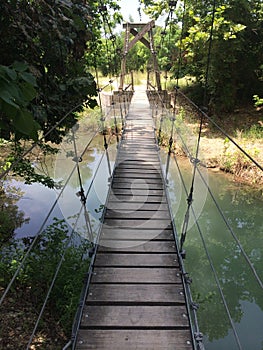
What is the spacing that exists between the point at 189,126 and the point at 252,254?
3.58 metres

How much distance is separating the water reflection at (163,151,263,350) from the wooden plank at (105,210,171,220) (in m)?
0.55

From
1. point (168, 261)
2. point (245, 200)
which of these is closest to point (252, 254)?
point (245, 200)

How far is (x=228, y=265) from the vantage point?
257 cm

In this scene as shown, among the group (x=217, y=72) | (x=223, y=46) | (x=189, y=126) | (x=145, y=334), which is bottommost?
(x=189, y=126)

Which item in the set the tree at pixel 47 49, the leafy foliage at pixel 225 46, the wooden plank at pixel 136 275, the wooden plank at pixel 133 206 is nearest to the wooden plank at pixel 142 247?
the wooden plank at pixel 136 275

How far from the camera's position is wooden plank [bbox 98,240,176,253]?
4.80 feet

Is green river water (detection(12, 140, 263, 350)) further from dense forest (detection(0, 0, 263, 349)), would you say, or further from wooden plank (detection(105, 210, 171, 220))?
wooden plank (detection(105, 210, 171, 220))

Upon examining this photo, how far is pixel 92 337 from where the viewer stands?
1022mm

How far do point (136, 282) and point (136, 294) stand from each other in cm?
7

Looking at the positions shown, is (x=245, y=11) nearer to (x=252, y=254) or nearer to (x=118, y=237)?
(x=252, y=254)

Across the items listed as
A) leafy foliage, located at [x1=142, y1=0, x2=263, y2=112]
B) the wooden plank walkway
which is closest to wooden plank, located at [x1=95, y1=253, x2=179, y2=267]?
the wooden plank walkway

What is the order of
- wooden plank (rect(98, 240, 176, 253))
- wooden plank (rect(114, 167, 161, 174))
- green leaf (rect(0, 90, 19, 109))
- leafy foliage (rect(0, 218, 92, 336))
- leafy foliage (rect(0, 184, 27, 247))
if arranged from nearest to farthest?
green leaf (rect(0, 90, 19, 109))
wooden plank (rect(98, 240, 176, 253))
leafy foliage (rect(0, 218, 92, 336))
wooden plank (rect(114, 167, 161, 174))
leafy foliage (rect(0, 184, 27, 247))

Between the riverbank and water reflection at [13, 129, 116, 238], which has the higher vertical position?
the riverbank

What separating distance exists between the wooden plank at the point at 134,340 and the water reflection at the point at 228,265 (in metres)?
0.70
